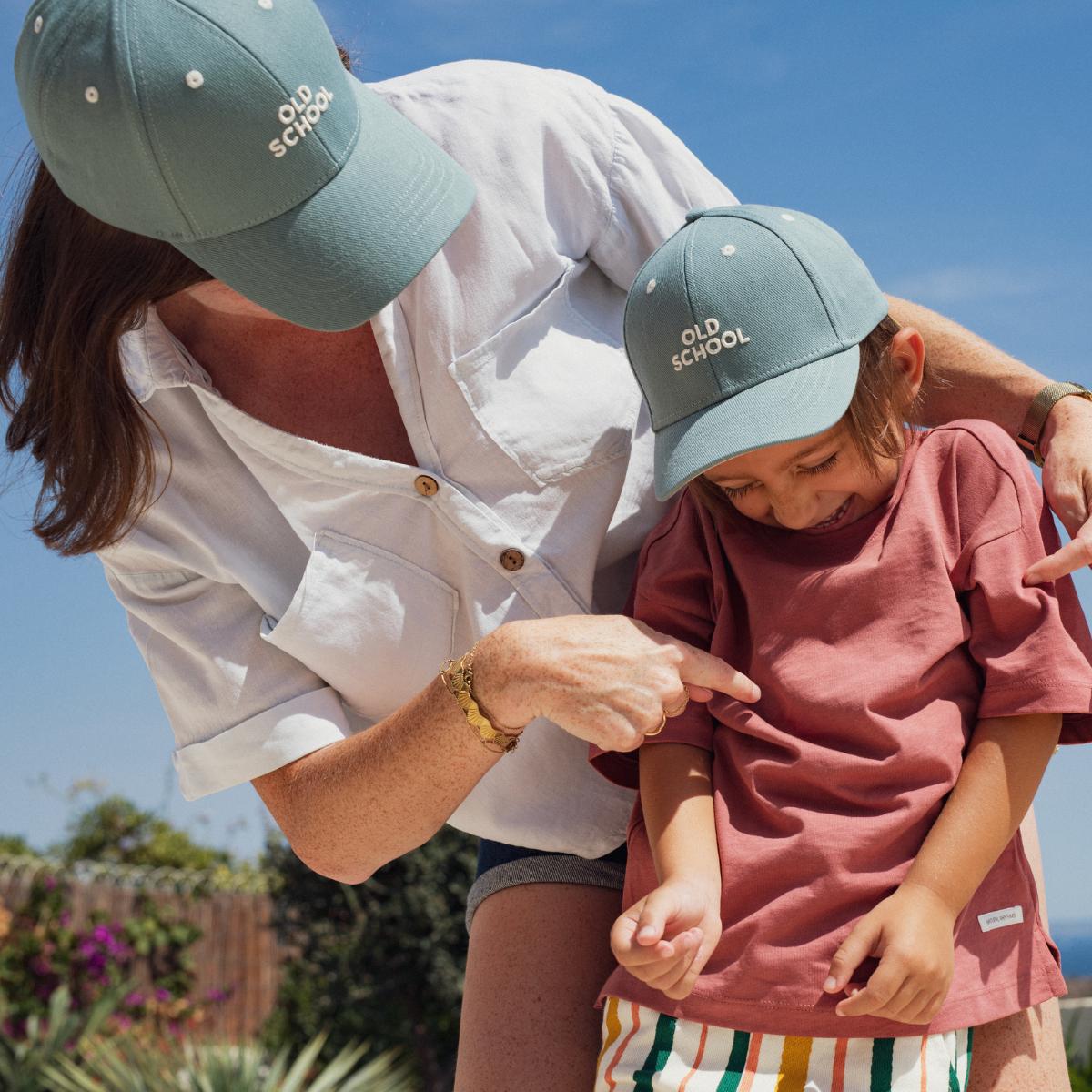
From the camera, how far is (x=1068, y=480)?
6.22 feet

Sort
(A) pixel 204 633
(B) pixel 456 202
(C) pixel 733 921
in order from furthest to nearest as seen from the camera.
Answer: (A) pixel 204 633 < (B) pixel 456 202 < (C) pixel 733 921

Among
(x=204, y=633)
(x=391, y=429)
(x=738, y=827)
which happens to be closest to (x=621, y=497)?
(x=391, y=429)

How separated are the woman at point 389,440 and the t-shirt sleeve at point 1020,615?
3.5 inches

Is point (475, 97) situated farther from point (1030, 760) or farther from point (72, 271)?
point (1030, 760)

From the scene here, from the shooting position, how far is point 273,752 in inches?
87.9

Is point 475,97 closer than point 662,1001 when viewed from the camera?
No

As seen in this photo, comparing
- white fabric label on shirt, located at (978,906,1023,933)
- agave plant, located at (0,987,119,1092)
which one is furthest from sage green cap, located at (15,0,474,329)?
agave plant, located at (0,987,119,1092)

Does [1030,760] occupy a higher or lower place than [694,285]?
lower

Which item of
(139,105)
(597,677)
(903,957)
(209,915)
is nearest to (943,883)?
(903,957)

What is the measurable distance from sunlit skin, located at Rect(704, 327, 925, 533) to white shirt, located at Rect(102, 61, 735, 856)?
335 millimetres

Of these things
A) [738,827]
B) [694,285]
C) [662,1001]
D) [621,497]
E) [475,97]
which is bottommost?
[662,1001]

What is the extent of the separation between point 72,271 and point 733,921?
1.43 metres

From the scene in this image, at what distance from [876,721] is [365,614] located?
859 millimetres

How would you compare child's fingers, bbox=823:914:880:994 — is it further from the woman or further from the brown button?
the brown button
